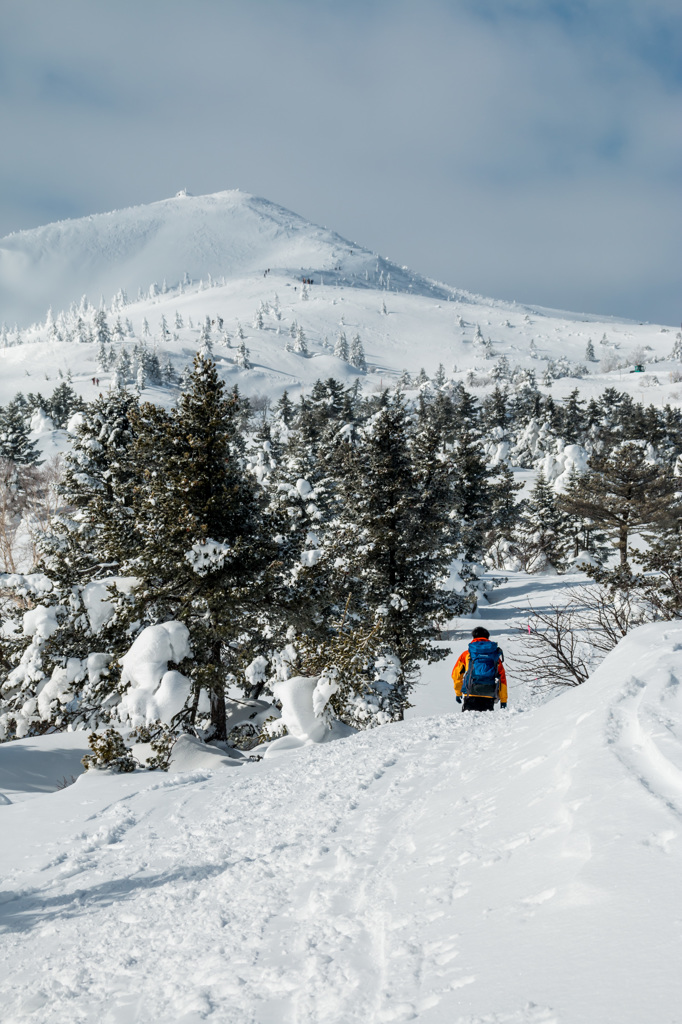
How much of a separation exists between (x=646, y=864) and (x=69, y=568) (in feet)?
44.2

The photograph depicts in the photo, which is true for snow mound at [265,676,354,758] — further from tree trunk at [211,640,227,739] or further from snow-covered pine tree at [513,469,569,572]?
snow-covered pine tree at [513,469,569,572]

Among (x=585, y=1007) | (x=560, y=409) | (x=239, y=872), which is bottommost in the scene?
(x=239, y=872)

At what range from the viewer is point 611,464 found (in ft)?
101

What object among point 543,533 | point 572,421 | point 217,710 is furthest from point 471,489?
point 572,421

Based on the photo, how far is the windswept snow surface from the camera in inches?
108

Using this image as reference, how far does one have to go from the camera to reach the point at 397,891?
4.04 metres

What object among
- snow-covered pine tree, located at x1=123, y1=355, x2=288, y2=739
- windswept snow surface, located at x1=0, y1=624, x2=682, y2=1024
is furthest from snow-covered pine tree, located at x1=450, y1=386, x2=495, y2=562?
windswept snow surface, located at x1=0, y1=624, x2=682, y2=1024

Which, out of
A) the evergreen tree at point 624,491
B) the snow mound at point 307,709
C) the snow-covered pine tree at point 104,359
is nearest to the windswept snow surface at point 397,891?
the snow mound at point 307,709

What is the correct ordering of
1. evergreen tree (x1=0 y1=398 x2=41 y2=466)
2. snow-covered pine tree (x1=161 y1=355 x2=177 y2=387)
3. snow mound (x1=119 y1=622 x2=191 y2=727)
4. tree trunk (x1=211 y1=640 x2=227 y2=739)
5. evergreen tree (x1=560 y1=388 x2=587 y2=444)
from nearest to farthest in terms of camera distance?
snow mound (x1=119 y1=622 x2=191 y2=727) → tree trunk (x1=211 y1=640 x2=227 y2=739) → evergreen tree (x1=0 y1=398 x2=41 y2=466) → evergreen tree (x1=560 y1=388 x2=587 y2=444) → snow-covered pine tree (x1=161 y1=355 x2=177 y2=387)

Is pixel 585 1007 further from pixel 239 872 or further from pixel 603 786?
pixel 239 872

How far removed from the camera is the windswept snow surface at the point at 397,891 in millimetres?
2752

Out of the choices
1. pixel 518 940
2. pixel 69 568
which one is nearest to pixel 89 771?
pixel 69 568

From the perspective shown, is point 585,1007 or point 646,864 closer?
point 585,1007

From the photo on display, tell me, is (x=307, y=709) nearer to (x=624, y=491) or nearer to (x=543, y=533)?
(x=624, y=491)
